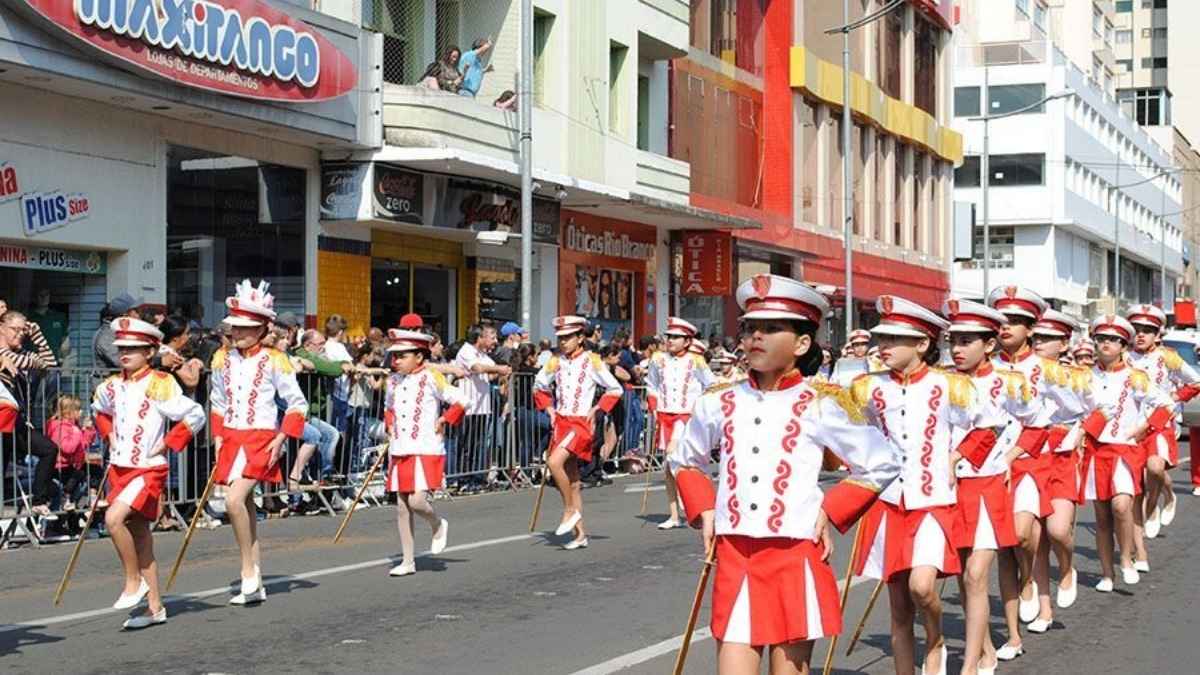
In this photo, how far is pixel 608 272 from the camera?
34.2m

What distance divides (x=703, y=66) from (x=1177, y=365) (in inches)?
954

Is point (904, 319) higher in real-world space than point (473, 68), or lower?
lower

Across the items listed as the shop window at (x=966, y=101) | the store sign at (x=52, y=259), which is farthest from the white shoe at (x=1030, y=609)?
the shop window at (x=966, y=101)

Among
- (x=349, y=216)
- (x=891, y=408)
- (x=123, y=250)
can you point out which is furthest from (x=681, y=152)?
(x=891, y=408)

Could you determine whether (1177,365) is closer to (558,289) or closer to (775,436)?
(775,436)

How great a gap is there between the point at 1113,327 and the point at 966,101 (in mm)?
64142

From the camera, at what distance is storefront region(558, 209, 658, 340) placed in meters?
32.2

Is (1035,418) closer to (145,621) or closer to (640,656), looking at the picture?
(640,656)

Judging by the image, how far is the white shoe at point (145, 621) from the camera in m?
10.5

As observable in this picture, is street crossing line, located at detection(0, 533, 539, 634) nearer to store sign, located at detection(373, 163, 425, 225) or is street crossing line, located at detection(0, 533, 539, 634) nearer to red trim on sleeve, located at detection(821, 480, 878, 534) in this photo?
red trim on sleeve, located at detection(821, 480, 878, 534)

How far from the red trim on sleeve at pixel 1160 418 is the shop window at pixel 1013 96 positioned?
62.0m

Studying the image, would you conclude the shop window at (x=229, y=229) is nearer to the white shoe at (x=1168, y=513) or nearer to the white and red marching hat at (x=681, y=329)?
the white and red marching hat at (x=681, y=329)

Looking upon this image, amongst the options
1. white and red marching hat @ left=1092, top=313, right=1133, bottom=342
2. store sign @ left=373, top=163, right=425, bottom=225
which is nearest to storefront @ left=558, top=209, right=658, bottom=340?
store sign @ left=373, top=163, right=425, bottom=225

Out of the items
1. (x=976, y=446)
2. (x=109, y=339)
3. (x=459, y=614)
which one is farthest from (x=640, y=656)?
(x=109, y=339)
